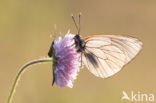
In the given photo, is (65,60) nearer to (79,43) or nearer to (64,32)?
(79,43)

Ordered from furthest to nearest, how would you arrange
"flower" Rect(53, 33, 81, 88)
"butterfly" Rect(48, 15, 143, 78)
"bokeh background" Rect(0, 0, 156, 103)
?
"bokeh background" Rect(0, 0, 156, 103) < "butterfly" Rect(48, 15, 143, 78) < "flower" Rect(53, 33, 81, 88)

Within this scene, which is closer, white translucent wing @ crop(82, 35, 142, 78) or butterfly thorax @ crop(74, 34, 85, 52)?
butterfly thorax @ crop(74, 34, 85, 52)

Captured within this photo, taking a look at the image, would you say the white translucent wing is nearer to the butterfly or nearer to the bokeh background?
the butterfly

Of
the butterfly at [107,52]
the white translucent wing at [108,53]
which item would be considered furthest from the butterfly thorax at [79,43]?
the white translucent wing at [108,53]

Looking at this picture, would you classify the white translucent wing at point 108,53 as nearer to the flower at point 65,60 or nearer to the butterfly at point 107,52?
the butterfly at point 107,52

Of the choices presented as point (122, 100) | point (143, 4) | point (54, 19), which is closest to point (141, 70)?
point (122, 100)

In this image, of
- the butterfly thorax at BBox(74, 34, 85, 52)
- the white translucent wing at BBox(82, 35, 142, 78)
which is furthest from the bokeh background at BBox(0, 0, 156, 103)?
the butterfly thorax at BBox(74, 34, 85, 52)
